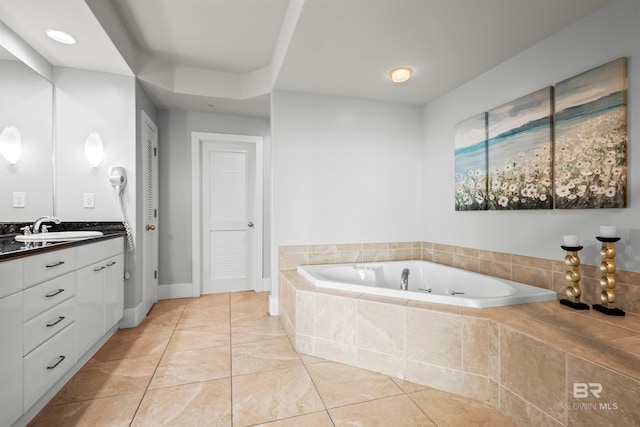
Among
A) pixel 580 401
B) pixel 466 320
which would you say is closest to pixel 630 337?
pixel 580 401

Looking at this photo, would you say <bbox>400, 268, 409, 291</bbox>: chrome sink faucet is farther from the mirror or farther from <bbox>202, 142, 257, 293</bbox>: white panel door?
the mirror

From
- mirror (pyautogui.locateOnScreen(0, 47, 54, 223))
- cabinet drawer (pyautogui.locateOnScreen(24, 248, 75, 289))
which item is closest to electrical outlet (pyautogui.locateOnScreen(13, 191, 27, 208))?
mirror (pyautogui.locateOnScreen(0, 47, 54, 223))

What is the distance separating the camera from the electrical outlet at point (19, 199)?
7.13 feet

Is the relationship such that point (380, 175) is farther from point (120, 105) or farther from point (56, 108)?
point (56, 108)

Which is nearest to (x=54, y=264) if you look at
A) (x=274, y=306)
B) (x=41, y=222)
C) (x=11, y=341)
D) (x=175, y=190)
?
(x=11, y=341)

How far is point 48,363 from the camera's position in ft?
4.92

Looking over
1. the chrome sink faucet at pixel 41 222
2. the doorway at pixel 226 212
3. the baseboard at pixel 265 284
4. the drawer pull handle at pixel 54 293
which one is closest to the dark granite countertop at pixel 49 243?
the chrome sink faucet at pixel 41 222

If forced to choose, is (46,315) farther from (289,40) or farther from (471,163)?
(471,163)

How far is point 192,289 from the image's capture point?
A: 11.6ft

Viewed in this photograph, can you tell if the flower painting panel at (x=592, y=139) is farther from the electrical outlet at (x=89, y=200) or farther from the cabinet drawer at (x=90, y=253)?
the electrical outlet at (x=89, y=200)

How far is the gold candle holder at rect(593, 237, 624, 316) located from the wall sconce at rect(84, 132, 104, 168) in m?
3.53

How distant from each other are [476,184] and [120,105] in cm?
315

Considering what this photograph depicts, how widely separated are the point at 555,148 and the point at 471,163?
2.31 ft

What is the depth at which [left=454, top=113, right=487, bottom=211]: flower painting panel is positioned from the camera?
249 centimetres
